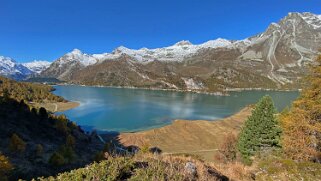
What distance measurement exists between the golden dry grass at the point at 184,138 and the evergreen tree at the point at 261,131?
24632 millimetres

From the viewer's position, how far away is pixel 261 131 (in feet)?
140

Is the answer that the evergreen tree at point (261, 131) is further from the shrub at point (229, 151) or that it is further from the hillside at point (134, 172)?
the hillside at point (134, 172)

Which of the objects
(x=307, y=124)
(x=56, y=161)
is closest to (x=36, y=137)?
(x=56, y=161)

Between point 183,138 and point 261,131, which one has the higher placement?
point 261,131

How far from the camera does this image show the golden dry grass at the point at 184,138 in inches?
2987

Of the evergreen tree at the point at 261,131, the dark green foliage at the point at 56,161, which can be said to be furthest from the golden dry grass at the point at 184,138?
the dark green foliage at the point at 56,161

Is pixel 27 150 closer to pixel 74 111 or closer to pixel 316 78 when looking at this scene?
pixel 316 78

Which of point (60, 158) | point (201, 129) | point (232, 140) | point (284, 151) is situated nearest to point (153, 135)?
point (201, 129)

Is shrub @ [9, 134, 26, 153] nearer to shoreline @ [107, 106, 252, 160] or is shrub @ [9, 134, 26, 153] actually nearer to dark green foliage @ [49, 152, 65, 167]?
dark green foliage @ [49, 152, 65, 167]

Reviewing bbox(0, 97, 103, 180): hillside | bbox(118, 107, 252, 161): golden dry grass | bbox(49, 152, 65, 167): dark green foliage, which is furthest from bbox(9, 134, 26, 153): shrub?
bbox(118, 107, 252, 161): golden dry grass

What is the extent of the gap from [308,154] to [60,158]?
97.4ft

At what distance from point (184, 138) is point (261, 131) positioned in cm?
4586

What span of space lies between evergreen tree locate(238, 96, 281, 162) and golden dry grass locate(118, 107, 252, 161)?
24.6 metres

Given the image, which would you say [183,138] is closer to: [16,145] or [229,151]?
[229,151]
